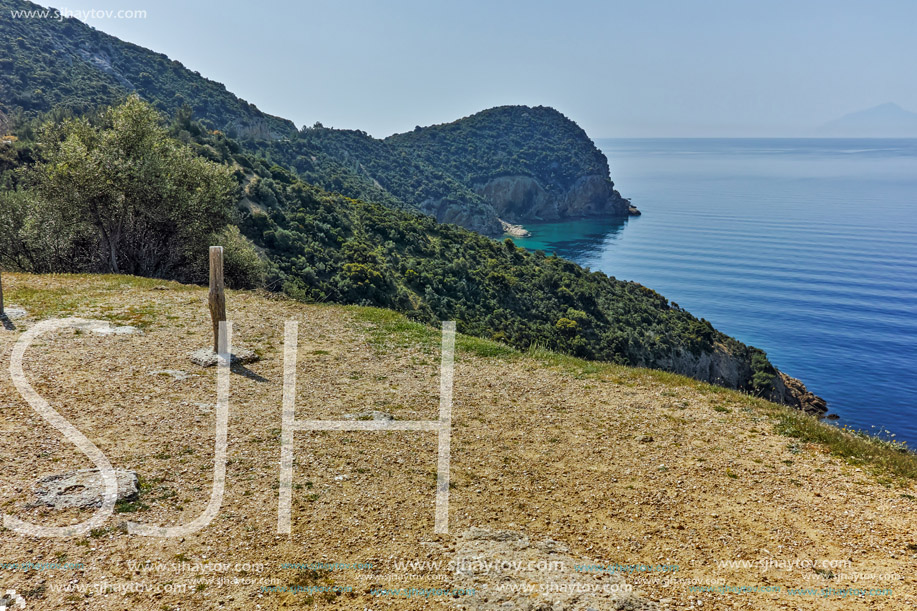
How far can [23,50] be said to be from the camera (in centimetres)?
8856

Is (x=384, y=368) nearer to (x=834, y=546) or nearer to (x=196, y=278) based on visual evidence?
(x=834, y=546)

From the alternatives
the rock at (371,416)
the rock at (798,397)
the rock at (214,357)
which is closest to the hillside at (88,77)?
the rock at (214,357)

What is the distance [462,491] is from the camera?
11.1 metres

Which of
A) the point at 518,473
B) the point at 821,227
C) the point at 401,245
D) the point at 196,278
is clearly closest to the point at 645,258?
the point at 821,227

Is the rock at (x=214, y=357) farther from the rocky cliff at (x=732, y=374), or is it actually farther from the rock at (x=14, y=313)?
the rocky cliff at (x=732, y=374)

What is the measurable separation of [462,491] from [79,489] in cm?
742

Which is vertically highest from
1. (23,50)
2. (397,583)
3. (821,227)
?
(23,50)

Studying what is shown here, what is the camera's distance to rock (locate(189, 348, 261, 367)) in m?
16.7

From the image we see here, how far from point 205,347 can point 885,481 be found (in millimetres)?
19747

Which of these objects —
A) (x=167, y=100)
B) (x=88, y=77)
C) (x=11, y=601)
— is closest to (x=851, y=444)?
(x=11, y=601)

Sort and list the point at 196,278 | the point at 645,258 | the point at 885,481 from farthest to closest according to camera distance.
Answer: the point at 645,258 < the point at 196,278 < the point at 885,481

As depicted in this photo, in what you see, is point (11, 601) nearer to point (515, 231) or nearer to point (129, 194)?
point (129, 194)

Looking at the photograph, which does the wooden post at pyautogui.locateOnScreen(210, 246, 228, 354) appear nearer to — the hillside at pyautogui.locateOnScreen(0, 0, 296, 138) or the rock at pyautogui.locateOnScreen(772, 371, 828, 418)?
the rock at pyautogui.locateOnScreen(772, 371, 828, 418)

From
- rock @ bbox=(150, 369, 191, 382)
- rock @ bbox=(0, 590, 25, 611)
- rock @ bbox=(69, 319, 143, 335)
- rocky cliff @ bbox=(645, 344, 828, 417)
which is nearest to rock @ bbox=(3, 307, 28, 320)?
rock @ bbox=(69, 319, 143, 335)
